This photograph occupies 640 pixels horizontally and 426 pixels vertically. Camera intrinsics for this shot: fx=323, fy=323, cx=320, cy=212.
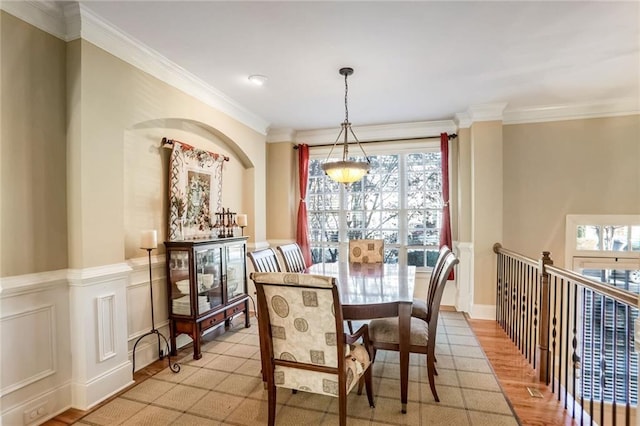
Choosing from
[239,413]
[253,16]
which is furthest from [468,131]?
[239,413]

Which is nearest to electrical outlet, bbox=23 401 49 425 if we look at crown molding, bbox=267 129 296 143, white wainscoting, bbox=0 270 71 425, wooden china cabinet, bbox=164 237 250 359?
white wainscoting, bbox=0 270 71 425

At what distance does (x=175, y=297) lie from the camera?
3.12 meters

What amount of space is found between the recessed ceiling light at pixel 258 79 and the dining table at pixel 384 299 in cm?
209

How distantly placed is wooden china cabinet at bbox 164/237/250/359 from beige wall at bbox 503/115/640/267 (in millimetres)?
3732

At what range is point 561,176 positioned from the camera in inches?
168

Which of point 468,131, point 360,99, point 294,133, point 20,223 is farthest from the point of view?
point 294,133

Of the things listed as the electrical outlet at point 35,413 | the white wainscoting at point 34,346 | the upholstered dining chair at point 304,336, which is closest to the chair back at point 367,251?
the upholstered dining chair at point 304,336

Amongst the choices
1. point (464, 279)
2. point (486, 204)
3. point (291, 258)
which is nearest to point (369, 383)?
point (291, 258)

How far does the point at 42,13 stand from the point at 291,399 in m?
3.15

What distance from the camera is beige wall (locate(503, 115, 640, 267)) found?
409cm

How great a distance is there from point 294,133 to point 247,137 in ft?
Answer: 3.41

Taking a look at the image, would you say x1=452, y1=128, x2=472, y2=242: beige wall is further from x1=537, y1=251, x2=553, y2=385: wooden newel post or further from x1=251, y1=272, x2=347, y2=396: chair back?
x1=251, y1=272, x2=347, y2=396: chair back

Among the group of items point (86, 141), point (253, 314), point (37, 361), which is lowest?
point (253, 314)

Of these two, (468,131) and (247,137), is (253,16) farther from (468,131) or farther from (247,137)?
(468,131)
